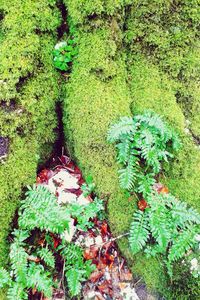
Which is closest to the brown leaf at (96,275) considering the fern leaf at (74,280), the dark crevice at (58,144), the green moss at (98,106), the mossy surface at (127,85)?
the fern leaf at (74,280)

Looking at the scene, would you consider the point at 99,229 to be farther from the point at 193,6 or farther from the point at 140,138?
the point at 193,6

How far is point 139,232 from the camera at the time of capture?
4.03m

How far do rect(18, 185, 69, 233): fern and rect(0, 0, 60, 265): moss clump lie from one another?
19 cm

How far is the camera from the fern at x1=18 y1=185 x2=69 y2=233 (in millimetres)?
3949

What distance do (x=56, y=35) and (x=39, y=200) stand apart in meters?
2.14

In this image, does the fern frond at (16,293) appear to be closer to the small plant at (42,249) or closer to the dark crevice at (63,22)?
the small plant at (42,249)

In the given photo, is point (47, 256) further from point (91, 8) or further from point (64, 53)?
point (91, 8)

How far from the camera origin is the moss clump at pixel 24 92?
428cm

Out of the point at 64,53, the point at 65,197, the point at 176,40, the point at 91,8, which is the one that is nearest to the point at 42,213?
the point at 65,197

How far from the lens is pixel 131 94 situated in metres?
4.76

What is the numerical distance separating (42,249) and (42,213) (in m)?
0.40

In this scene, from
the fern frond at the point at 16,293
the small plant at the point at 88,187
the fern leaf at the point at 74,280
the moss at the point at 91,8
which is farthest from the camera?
the moss at the point at 91,8

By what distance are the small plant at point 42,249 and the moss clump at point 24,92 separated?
0.21 metres

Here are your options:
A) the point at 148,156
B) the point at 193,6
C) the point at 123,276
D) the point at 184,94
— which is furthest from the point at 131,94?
the point at 123,276
